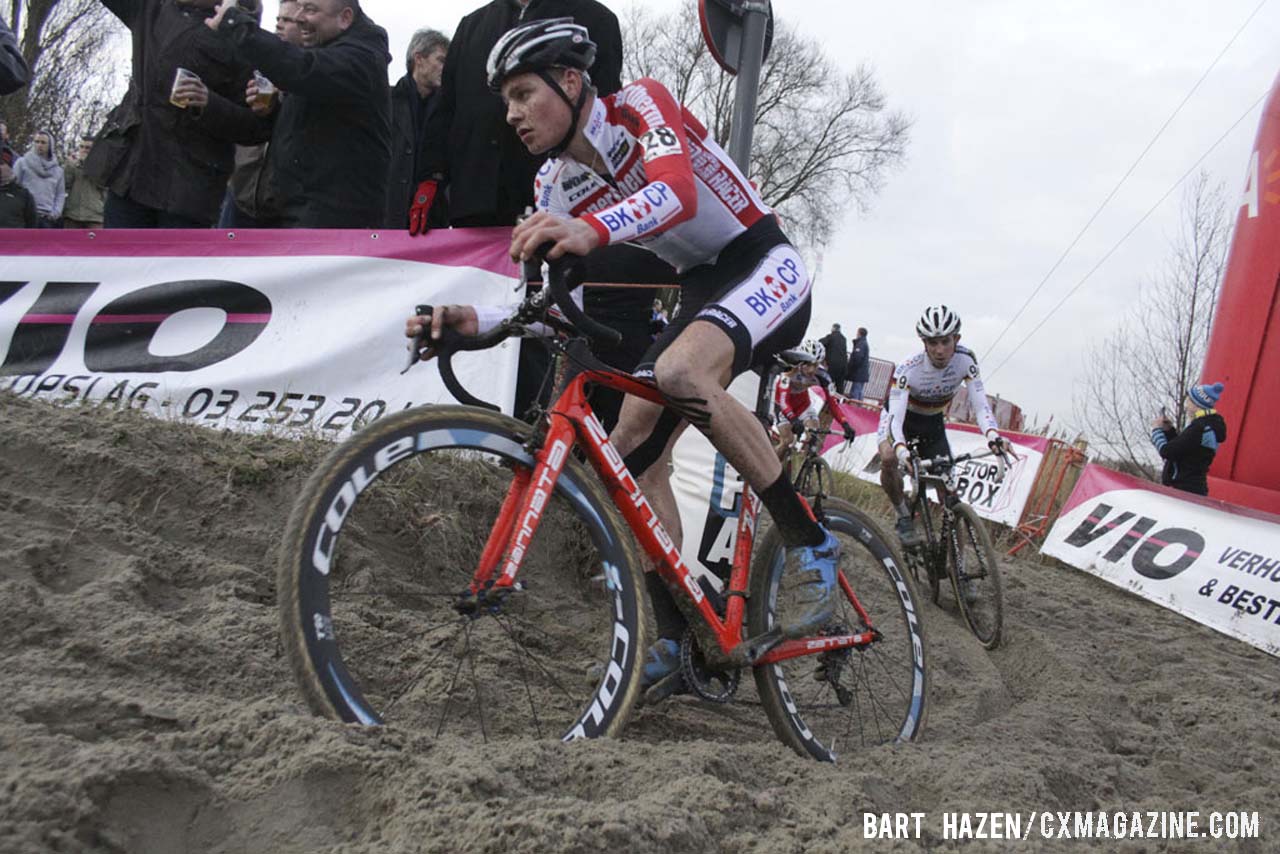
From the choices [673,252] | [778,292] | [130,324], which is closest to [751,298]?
[778,292]

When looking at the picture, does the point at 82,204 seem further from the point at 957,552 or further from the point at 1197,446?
the point at 1197,446

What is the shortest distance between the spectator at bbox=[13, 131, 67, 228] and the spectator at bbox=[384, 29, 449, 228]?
18.4 feet

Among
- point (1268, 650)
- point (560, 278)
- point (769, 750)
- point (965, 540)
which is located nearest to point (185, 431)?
point (560, 278)

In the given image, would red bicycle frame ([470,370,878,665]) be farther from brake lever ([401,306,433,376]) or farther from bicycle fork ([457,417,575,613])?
brake lever ([401,306,433,376])

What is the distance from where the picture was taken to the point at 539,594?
171 inches

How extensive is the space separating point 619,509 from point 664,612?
80 centimetres

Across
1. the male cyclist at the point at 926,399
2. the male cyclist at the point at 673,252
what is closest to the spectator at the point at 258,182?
the male cyclist at the point at 673,252

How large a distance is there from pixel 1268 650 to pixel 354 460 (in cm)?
756

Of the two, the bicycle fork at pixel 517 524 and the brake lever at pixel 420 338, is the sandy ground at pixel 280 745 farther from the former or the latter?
the brake lever at pixel 420 338

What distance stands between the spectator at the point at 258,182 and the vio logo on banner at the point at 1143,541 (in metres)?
7.73

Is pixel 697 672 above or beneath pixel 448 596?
beneath

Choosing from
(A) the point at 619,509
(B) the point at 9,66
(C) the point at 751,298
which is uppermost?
(B) the point at 9,66

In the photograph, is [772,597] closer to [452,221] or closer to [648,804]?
[648,804]

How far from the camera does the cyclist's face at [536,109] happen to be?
314 cm
